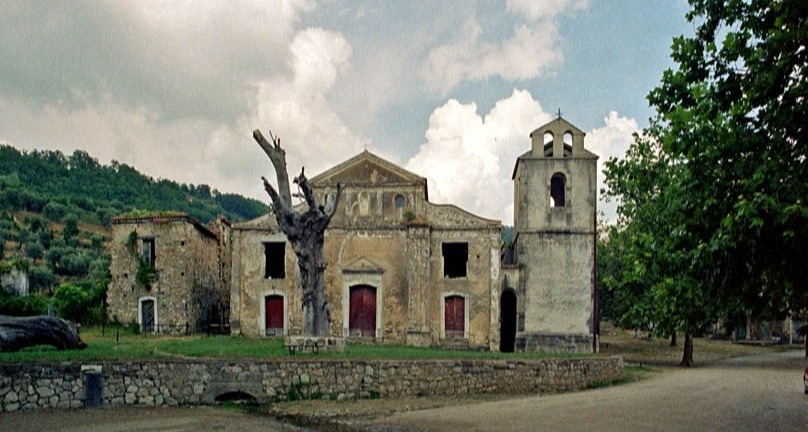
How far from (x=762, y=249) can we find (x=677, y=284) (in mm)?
3053

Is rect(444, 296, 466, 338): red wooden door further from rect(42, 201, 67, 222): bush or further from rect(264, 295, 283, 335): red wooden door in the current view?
rect(42, 201, 67, 222): bush

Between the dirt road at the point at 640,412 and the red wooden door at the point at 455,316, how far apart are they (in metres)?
8.94

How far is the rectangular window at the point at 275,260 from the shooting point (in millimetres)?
30534

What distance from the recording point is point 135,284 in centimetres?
2941

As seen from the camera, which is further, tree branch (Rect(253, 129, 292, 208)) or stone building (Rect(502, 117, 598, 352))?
stone building (Rect(502, 117, 598, 352))

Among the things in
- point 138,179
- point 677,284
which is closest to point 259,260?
point 677,284

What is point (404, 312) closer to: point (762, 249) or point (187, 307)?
point (187, 307)

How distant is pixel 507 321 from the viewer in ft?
106

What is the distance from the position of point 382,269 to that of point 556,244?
318 inches

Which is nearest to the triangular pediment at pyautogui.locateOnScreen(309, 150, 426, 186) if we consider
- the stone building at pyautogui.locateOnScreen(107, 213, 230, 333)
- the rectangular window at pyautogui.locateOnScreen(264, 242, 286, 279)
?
the rectangular window at pyautogui.locateOnScreen(264, 242, 286, 279)

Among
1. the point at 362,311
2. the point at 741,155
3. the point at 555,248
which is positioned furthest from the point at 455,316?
the point at 741,155

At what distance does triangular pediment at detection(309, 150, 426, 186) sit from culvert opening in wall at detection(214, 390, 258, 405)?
14.7m

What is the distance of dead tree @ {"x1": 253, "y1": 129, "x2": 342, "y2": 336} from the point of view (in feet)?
68.7

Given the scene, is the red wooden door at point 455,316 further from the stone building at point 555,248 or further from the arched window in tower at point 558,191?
the arched window in tower at point 558,191
